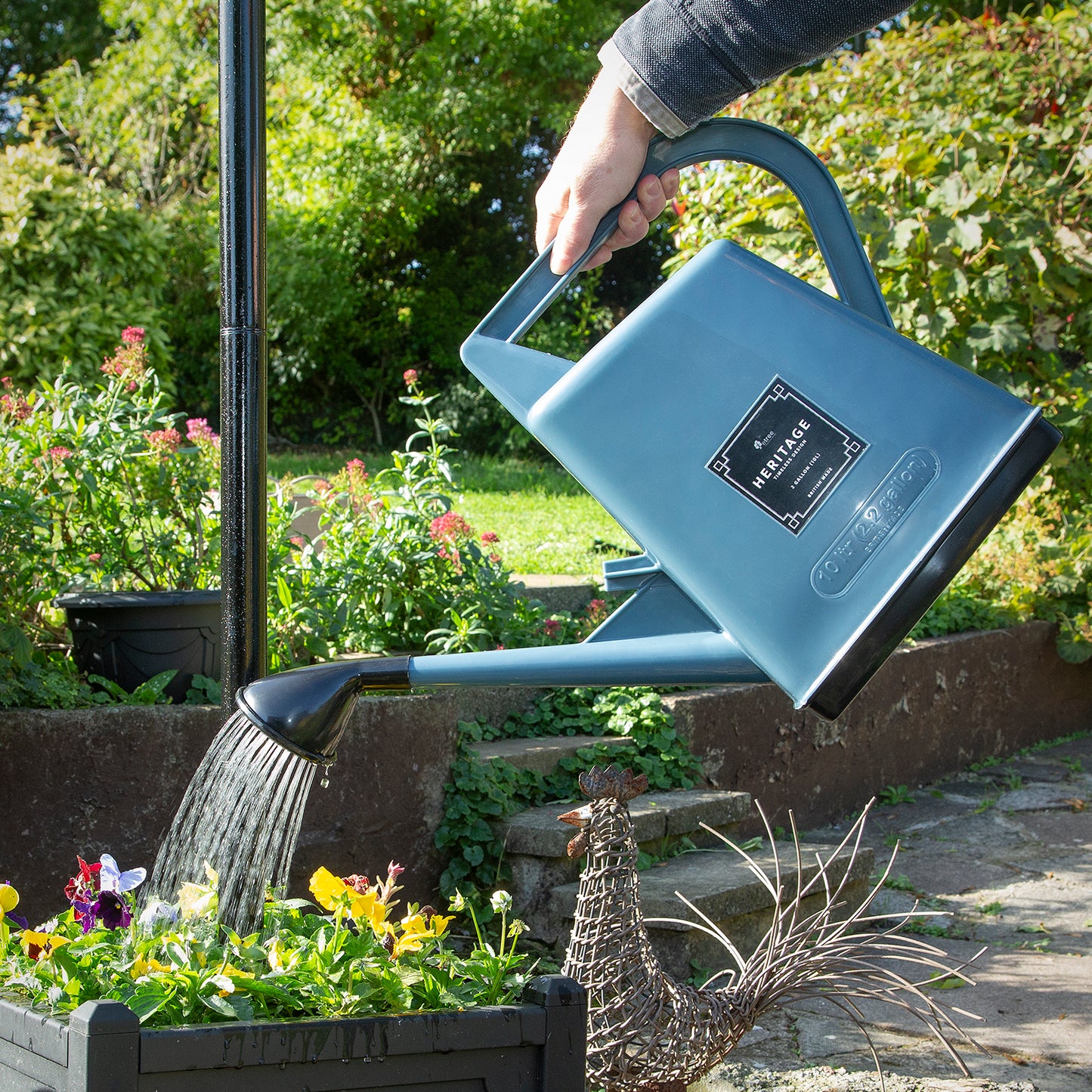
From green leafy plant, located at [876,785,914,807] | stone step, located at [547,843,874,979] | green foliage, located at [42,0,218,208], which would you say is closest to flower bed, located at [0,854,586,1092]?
stone step, located at [547,843,874,979]

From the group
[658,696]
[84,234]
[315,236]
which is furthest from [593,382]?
[315,236]

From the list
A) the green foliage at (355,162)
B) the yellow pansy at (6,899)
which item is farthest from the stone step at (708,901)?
the green foliage at (355,162)

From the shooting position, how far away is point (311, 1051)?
996 mm

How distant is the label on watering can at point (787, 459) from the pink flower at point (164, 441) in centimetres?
197

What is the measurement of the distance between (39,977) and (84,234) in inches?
198

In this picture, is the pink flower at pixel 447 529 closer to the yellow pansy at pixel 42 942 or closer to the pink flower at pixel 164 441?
the pink flower at pixel 164 441

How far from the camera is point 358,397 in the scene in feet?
33.0

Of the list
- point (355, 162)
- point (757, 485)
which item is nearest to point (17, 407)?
point (757, 485)

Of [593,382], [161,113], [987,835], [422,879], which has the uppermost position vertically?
[161,113]

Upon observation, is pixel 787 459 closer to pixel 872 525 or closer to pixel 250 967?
pixel 872 525

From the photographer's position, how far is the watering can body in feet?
3.14

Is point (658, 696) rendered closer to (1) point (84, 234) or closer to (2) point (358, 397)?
(1) point (84, 234)

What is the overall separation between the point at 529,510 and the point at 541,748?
125 inches

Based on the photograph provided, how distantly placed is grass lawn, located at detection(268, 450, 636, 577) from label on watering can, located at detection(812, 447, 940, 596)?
7.76 ft
